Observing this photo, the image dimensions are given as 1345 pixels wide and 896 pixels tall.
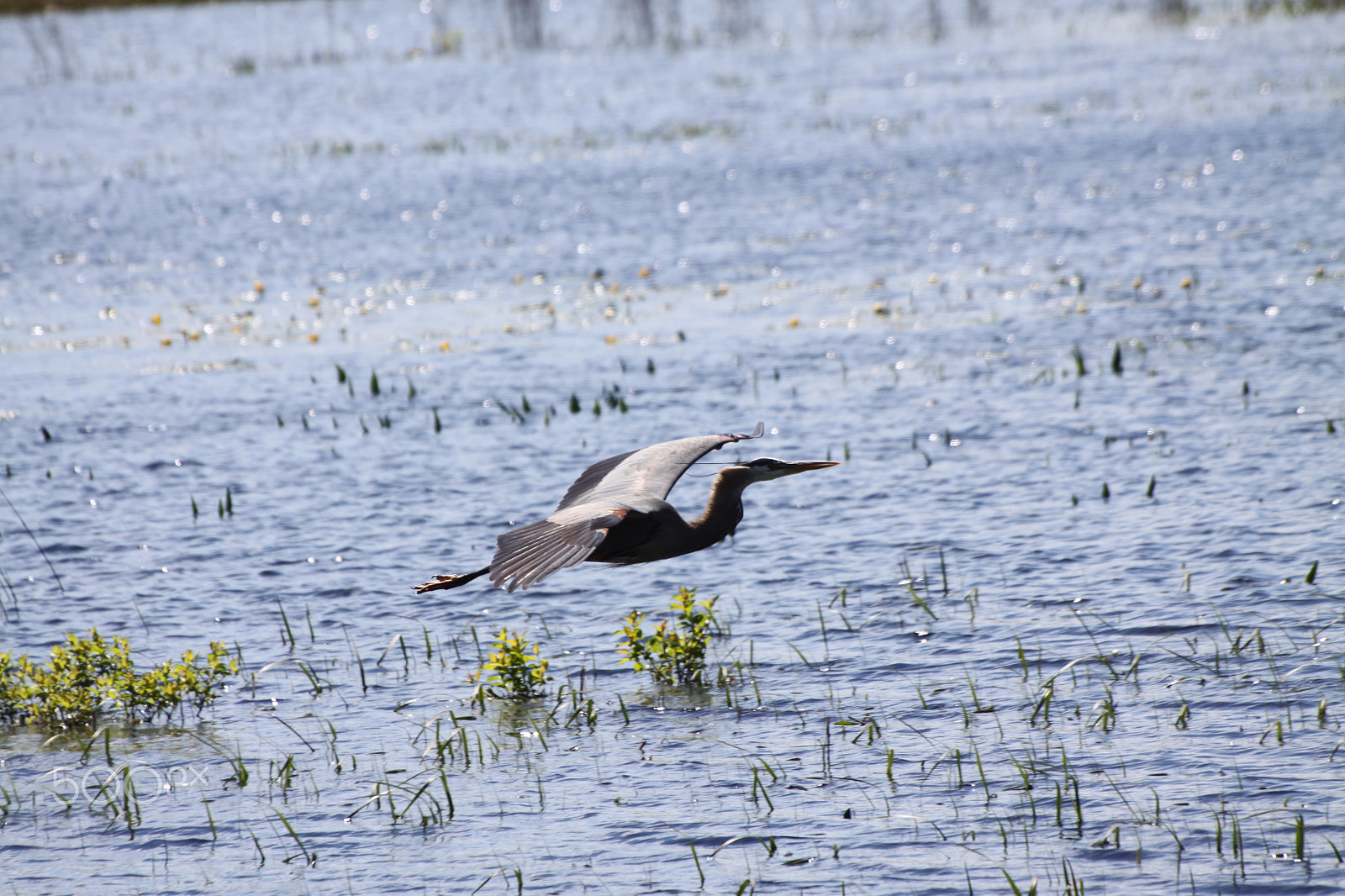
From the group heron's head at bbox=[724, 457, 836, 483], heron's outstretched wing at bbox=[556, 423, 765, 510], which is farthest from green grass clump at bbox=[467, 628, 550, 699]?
heron's head at bbox=[724, 457, 836, 483]

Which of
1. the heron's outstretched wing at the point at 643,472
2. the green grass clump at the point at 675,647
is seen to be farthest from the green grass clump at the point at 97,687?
the heron's outstretched wing at the point at 643,472

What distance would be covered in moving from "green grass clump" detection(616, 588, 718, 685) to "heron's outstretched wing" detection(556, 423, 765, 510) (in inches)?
38.3

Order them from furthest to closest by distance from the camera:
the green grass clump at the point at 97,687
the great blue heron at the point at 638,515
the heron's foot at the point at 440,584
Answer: the green grass clump at the point at 97,687, the heron's foot at the point at 440,584, the great blue heron at the point at 638,515

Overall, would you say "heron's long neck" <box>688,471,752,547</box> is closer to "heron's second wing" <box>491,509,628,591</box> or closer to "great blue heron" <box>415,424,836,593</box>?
"great blue heron" <box>415,424,836,593</box>

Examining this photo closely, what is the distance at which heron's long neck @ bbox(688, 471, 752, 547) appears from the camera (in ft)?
22.9

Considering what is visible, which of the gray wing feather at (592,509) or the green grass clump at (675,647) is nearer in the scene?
the gray wing feather at (592,509)

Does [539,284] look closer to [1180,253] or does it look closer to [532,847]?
[1180,253]

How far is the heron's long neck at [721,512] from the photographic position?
6984 mm

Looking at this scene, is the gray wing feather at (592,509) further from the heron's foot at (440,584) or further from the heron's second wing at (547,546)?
the heron's foot at (440,584)

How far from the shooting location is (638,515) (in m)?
6.89

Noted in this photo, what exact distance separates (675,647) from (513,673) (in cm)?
92

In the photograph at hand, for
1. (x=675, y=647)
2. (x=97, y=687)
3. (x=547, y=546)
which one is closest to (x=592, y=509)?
(x=547, y=546)

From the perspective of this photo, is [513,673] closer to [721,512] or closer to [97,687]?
[721,512]

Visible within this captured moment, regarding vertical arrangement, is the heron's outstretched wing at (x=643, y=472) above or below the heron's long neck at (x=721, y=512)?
above
